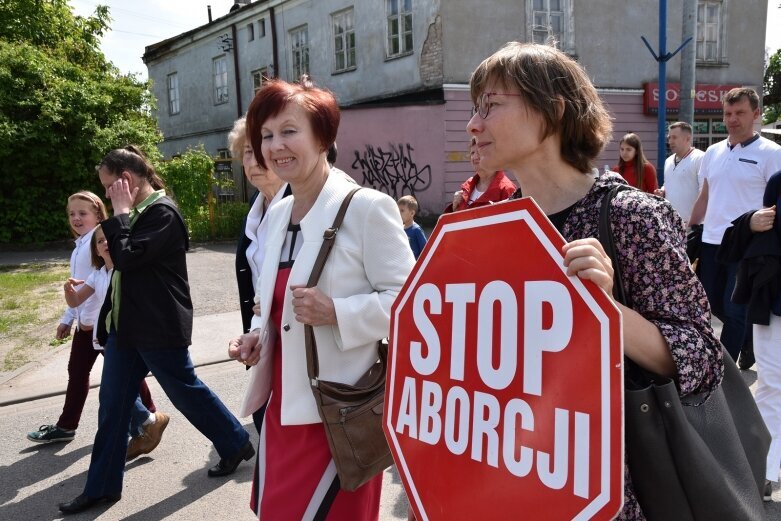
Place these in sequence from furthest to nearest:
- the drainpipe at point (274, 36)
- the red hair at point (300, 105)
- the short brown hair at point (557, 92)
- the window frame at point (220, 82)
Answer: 1. the window frame at point (220, 82)
2. the drainpipe at point (274, 36)
3. the red hair at point (300, 105)
4. the short brown hair at point (557, 92)

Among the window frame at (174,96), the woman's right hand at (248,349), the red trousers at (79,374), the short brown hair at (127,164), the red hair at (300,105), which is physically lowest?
the red trousers at (79,374)

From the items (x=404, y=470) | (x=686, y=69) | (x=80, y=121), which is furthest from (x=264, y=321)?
(x=80, y=121)

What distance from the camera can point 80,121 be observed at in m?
13.9

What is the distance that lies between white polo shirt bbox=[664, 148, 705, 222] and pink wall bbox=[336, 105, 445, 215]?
10980mm

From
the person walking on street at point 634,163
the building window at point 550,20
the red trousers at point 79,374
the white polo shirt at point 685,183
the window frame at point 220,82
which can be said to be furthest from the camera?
the window frame at point 220,82

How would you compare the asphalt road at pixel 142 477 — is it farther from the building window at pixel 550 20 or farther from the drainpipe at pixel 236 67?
the drainpipe at pixel 236 67

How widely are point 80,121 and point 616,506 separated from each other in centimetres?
1521

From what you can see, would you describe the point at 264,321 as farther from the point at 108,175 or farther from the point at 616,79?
the point at 616,79

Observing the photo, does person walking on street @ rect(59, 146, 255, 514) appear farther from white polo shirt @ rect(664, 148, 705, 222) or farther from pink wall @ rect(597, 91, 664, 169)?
pink wall @ rect(597, 91, 664, 169)

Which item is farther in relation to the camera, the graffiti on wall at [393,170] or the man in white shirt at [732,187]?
the graffiti on wall at [393,170]

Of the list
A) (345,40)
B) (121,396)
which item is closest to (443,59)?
(345,40)

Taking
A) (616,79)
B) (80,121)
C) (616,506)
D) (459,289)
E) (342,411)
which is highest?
(616,79)

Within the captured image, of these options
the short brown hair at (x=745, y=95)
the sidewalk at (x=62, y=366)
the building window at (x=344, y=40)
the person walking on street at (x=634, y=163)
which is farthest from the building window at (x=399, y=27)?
the short brown hair at (x=745, y=95)

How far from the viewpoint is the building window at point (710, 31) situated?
67.2ft
